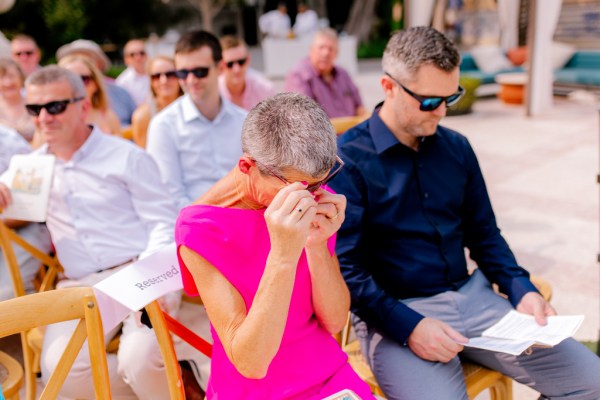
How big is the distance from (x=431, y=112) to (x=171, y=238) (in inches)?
51.3

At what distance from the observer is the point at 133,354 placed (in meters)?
2.16

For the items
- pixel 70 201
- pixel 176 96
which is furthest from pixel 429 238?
pixel 176 96

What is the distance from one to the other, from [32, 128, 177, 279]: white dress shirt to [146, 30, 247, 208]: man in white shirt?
0.65m

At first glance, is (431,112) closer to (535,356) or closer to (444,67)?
(444,67)

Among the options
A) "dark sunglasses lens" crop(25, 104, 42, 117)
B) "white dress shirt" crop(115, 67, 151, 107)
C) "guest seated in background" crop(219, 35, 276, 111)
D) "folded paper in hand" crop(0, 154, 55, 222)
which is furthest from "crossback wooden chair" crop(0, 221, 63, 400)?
"white dress shirt" crop(115, 67, 151, 107)

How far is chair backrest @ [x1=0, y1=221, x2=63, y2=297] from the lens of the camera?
247 centimetres

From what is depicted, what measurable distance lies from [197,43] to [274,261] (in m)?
2.54

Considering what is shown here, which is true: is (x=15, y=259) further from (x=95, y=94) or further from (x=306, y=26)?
(x=306, y=26)

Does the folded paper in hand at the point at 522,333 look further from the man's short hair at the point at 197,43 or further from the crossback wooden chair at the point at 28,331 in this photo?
the man's short hair at the point at 197,43

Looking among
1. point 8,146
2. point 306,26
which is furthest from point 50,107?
point 306,26

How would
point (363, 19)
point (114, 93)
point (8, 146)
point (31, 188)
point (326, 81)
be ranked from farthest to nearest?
1. point (363, 19)
2. point (114, 93)
3. point (326, 81)
4. point (8, 146)
5. point (31, 188)

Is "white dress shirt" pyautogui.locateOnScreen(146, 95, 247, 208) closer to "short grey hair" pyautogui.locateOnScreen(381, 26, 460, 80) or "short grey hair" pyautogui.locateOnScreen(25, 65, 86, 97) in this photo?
"short grey hair" pyautogui.locateOnScreen(25, 65, 86, 97)

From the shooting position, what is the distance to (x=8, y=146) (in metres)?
3.17

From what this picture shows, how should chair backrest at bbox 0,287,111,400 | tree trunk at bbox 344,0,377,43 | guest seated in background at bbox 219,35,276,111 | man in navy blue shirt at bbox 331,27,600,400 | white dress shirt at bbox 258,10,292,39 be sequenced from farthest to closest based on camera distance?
1. tree trunk at bbox 344,0,377,43
2. white dress shirt at bbox 258,10,292,39
3. guest seated in background at bbox 219,35,276,111
4. man in navy blue shirt at bbox 331,27,600,400
5. chair backrest at bbox 0,287,111,400
